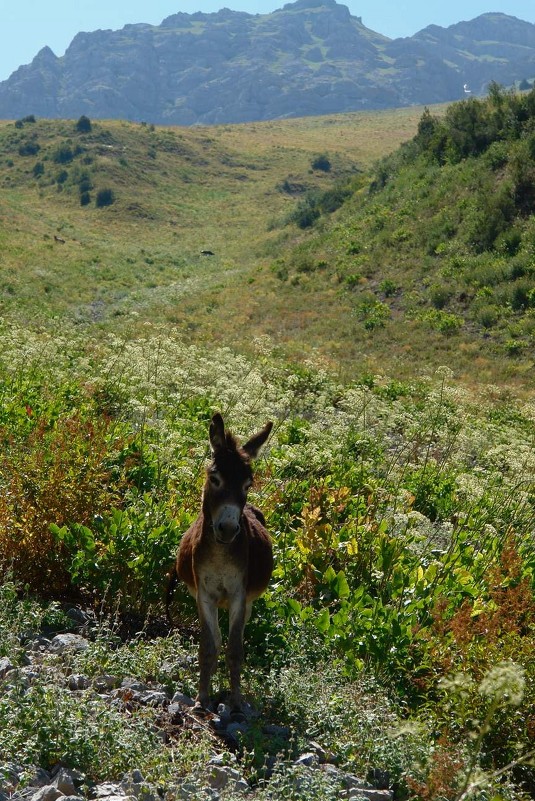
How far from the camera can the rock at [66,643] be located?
237 inches

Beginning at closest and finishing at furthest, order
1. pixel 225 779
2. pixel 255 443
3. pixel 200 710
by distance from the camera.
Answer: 1. pixel 225 779
2. pixel 200 710
3. pixel 255 443

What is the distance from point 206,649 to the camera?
5.77m

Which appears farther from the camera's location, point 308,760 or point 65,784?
point 308,760

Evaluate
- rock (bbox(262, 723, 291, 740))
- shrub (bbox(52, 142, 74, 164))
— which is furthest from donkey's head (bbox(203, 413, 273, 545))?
shrub (bbox(52, 142, 74, 164))

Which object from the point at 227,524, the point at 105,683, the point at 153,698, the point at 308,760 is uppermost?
the point at 227,524

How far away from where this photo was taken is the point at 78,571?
7000 millimetres

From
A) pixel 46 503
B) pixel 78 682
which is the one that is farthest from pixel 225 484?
pixel 46 503

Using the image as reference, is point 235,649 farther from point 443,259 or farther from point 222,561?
point 443,259

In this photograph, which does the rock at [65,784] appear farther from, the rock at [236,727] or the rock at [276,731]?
the rock at [276,731]

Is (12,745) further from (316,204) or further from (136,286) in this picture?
(316,204)

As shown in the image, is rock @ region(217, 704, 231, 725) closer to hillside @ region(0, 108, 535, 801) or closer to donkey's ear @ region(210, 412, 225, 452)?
hillside @ region(0, 108, 535, 801)

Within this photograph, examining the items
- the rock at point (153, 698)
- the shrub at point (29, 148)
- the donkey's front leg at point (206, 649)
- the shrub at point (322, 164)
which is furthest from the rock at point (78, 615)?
the shrub at point (322, 164)

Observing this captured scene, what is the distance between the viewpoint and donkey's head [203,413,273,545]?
543cm

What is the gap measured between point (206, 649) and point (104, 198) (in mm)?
66765
